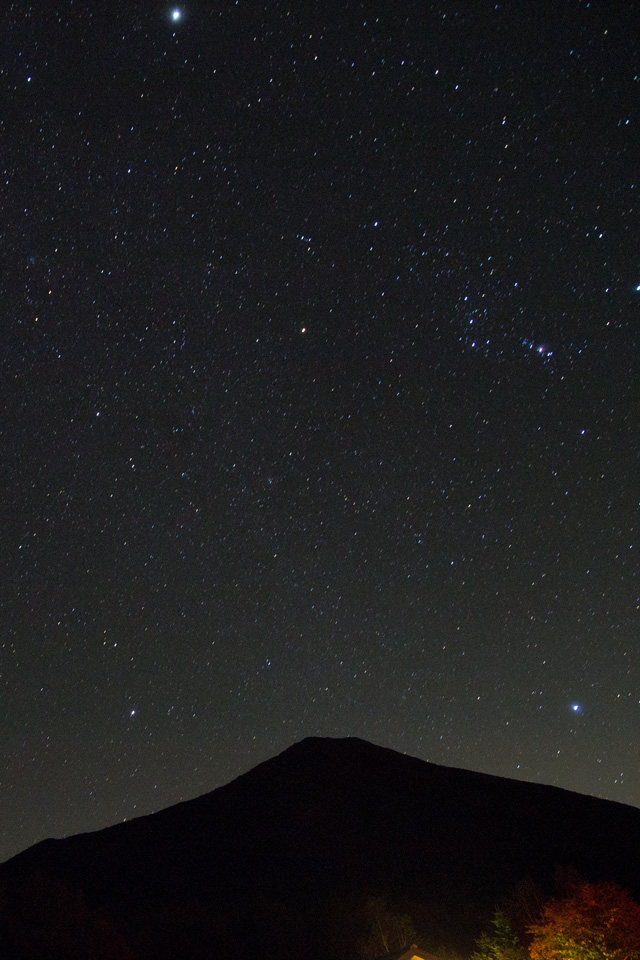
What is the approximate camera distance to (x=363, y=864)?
145 ft

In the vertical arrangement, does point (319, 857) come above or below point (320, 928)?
above

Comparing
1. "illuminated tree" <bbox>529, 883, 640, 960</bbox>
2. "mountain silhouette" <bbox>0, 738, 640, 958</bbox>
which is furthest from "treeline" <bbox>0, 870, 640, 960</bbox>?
"mountain silhouette" <bbox>0, 738, 640, 958</bbox>

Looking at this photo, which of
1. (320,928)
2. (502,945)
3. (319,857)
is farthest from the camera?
(319,857)

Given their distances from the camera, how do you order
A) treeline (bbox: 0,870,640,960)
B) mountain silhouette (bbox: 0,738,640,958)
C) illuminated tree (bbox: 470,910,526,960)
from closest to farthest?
treeline (bbox: 0,870,640,960) → illuminated tree (bbox: 470,910,526,960) → mountain silhouette (bbox: 0,738,640,958)

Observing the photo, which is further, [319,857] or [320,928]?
[319,857]

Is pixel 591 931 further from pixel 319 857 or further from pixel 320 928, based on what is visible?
pixel 319 857

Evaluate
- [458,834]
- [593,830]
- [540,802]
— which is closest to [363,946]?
[458,834]

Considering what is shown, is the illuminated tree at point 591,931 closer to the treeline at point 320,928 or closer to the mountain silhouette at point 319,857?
the treeline at point 320,928

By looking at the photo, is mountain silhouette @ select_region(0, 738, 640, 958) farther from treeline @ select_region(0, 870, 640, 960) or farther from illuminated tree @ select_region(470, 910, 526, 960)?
illuminated tree @ select_region(470, 910, 526, 960)

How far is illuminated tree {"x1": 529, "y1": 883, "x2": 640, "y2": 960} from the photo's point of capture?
19234mm

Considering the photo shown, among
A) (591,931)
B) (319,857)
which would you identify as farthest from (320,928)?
(591,931)

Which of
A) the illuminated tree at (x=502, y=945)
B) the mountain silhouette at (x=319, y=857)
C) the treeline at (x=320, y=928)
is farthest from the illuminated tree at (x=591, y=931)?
the mountain silhouette at (x=319, y=857)

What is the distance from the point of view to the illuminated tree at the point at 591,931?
19.2m

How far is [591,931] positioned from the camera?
65.0 ft
